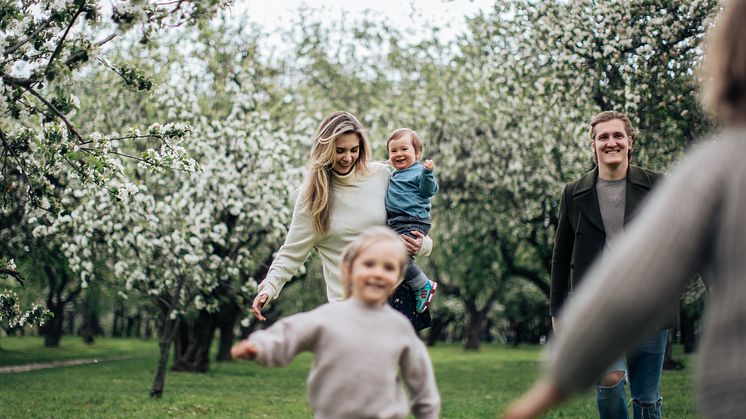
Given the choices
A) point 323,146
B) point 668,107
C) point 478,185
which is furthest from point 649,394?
point 478,185

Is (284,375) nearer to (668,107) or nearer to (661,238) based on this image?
(668,107)

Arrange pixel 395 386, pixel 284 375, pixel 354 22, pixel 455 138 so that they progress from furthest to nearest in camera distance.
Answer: pixel 354 22 → pixel 284 375 → pixel 455 138 → pixel 395 386

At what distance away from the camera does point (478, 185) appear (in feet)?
71.3

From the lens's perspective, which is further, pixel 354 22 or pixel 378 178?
pixel 354 22

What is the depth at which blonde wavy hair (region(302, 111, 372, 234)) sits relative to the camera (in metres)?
5.12

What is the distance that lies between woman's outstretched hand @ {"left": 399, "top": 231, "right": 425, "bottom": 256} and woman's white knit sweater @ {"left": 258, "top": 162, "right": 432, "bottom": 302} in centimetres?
4

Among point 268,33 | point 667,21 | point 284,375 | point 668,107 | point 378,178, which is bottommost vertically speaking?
point 284,375

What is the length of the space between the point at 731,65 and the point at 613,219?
3.56 metres

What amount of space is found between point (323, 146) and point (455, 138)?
16.8 m

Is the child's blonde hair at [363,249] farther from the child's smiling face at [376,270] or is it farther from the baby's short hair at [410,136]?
the baby's short hair at [410,136]

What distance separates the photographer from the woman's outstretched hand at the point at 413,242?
5184 mm

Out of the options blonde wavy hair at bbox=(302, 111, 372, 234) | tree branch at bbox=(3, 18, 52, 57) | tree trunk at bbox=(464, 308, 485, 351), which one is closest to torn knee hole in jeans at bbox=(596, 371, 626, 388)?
blonde wavy hair at bbox=(302, 111, 372, 234)

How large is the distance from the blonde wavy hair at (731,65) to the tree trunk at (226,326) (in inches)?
871

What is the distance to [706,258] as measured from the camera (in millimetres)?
2090
